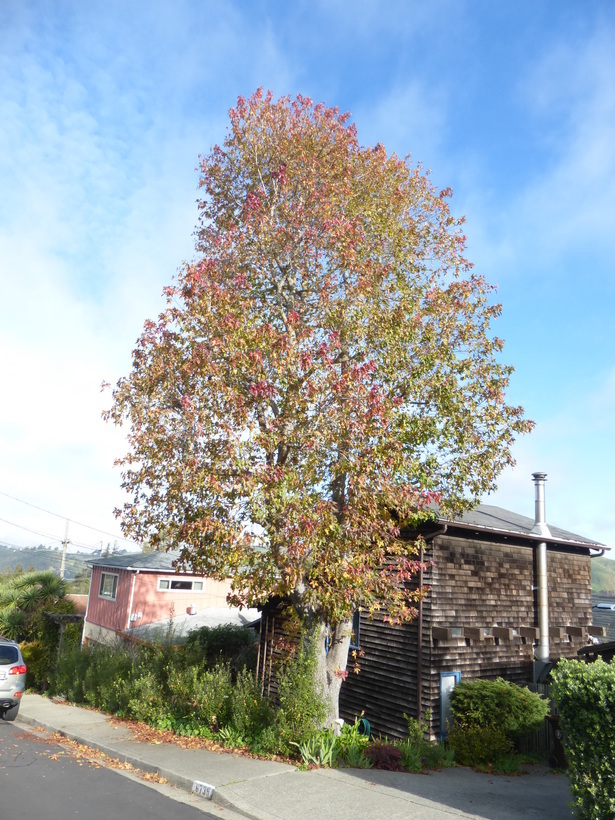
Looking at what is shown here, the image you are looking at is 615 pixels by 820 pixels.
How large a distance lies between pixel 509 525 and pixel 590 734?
9867mm

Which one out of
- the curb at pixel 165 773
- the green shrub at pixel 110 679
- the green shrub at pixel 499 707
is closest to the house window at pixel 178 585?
the green shrub at pixel 110 679

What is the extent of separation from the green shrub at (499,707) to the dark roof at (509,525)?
3.55 metres

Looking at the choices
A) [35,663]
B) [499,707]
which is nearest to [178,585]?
[35,663]

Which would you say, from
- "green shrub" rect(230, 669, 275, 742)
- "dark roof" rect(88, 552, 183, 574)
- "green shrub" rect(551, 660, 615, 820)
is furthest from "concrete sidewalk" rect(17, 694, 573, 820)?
"dark roof" rect(88, 552, 183, 574)

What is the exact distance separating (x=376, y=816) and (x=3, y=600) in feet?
79.7

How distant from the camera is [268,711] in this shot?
1262 cm

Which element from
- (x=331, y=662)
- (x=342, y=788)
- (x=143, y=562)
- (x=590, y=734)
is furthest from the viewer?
(x=143, y=562)

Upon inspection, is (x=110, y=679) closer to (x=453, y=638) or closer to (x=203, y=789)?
(x=203, y=789)

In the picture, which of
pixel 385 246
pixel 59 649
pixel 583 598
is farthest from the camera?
pixel 59 649

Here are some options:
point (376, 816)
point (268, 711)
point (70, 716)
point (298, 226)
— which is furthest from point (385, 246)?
point (70, 716)

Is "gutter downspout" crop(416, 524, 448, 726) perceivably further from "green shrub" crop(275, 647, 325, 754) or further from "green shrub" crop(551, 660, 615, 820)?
"green shrub" crop(551, 660, 615, 820)

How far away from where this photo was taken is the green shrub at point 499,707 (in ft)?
43.1

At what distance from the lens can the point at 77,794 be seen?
30.0 feet

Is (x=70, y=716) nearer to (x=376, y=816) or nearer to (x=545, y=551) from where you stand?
(x=376, y=816)
